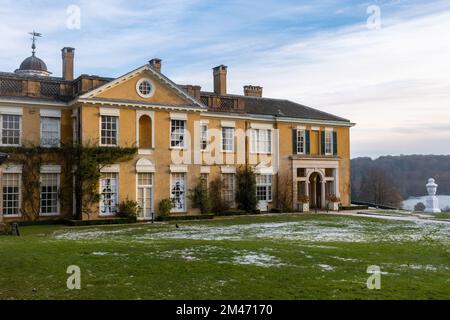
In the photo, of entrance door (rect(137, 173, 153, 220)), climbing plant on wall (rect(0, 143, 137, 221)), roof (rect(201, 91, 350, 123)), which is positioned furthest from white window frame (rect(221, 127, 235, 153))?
climbing plant on wall (rect(0, 143, 137, 221))

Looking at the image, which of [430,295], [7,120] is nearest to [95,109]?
[7,120]

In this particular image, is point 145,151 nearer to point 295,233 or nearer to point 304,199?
point 295,233

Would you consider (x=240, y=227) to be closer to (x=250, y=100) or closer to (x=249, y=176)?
(x=249, y=176)

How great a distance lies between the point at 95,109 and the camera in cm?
2727

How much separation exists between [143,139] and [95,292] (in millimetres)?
21691

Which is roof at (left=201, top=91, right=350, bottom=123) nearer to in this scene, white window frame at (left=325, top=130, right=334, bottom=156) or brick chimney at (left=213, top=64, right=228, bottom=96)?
brick chimney at (left=213, top=64, right=228, bottom=96)

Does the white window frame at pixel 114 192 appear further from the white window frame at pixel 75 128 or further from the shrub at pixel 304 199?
the shrub at pixel 304 199

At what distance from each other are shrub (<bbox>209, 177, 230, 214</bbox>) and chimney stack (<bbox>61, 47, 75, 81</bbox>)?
38.7 ft

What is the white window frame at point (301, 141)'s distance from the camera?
120ft

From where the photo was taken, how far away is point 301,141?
36.8 meters

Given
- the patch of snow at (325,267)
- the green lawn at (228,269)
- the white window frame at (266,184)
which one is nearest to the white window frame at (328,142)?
the white window frame at (266,184)

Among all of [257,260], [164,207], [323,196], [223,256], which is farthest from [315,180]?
[257,260]

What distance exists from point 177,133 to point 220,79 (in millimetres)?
7716

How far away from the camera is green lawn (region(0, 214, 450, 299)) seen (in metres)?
8.70
